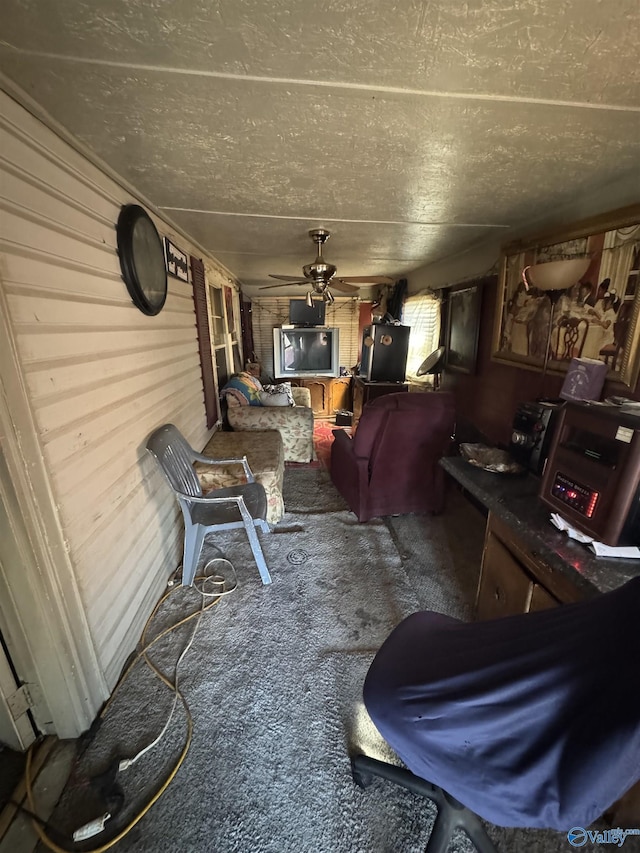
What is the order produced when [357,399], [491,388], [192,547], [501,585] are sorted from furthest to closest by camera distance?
[357,399] < [491,388] < [192,547] < [501,585]

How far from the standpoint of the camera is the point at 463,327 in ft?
9.70

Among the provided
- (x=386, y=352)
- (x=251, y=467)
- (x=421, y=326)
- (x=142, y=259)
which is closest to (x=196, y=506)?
(x=251, y=467)

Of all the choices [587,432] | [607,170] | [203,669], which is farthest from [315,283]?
[203,669]

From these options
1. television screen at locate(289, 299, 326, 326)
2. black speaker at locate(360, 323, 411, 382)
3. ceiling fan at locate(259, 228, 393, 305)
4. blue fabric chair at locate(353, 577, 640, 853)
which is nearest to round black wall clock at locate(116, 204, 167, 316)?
ceiling fan at locate(259, 228, 393, 305)

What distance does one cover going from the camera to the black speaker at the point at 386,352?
13.5 feet

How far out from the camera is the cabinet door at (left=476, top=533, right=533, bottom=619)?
123cm

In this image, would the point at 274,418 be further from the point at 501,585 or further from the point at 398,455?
the point at 501,585

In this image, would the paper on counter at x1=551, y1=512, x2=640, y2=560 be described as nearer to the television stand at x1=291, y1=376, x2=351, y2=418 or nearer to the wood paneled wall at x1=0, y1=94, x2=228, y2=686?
the wood paneled wall at x1=0, y1=94, x2=228, y2=686

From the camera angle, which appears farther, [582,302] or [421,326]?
[421,326]

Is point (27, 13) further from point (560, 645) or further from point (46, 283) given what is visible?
point (560, 645)

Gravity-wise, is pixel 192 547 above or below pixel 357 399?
below

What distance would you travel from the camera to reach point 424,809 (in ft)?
3.40

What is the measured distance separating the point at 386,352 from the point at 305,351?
4.99 feet

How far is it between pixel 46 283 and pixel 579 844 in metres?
2.35
